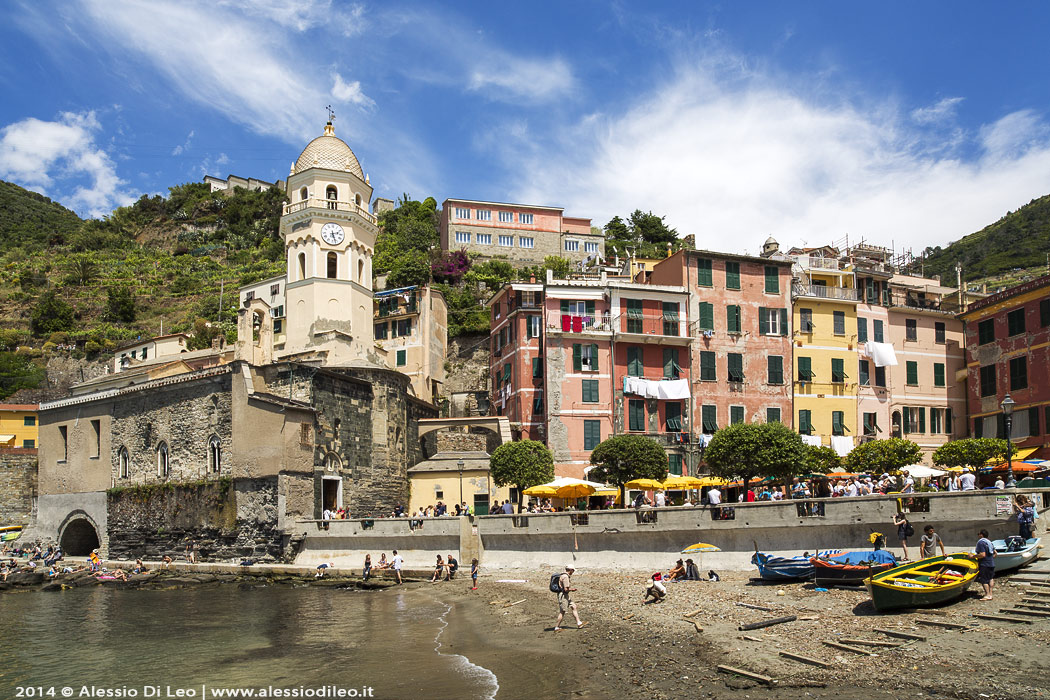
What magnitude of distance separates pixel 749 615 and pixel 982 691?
263 inches

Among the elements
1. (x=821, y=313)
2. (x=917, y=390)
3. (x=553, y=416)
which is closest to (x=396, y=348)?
(x=553, y=416)

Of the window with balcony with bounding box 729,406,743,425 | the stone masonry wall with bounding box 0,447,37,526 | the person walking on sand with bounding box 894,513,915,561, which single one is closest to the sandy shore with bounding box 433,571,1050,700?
the person walking on sand with bounding box 894,513,915,561

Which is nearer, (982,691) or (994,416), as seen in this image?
(982,691)

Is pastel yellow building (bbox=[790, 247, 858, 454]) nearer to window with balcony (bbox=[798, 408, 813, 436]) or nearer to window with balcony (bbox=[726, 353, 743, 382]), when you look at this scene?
window with balcony (bbox=[798, 408, 813, 436])

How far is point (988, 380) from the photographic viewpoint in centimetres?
3984

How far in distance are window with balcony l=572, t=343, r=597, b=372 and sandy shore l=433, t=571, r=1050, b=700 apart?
1998 cm

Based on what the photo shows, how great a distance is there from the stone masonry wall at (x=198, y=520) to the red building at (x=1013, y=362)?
32.8m

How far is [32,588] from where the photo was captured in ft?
115

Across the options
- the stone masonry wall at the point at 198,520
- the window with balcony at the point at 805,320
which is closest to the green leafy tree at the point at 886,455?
the window with balcony at the point at 805,320

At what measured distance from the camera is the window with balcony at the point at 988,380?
3950 cm

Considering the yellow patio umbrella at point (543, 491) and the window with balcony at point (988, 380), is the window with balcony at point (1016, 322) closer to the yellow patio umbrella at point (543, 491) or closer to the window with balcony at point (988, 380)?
the window with balcony at point (988, 380)

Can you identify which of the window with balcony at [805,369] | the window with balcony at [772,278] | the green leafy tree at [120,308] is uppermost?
the green leafy tree at [120,308]

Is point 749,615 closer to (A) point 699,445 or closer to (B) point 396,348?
(A) point 699,445

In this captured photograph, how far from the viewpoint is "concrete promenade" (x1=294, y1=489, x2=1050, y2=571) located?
70.0 ft
